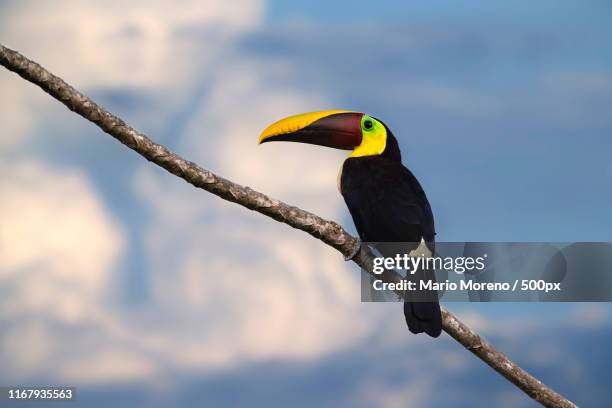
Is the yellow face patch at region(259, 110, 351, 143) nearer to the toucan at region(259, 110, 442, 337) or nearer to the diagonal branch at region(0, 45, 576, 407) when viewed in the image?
the toucan at region(259, 110, 442, 337)

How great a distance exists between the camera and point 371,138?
795 cm

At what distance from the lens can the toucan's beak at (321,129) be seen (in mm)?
8023

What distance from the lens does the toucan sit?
22.6ft

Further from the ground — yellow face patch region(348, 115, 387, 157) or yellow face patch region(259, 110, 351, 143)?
yellow face patch region(259, 110, 351, 143)

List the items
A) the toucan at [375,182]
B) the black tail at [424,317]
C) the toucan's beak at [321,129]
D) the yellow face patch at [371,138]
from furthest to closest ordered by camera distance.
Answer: the toucan's beak at [321,129], the yellow face patch at [371,138], the toucan at [375,182], the black tail at [424,317]

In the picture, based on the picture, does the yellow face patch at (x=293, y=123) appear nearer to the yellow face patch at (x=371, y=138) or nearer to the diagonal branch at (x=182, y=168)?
the yellow face patch at (x=371, y=138)

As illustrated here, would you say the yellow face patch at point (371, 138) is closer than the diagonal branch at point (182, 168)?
No

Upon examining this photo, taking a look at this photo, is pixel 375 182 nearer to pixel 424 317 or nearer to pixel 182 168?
pixel 424 317

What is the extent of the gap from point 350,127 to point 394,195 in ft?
3.78

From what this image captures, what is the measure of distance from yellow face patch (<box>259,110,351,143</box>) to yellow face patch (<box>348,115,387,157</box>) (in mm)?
262

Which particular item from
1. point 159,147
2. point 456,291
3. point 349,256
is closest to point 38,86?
point 159,147

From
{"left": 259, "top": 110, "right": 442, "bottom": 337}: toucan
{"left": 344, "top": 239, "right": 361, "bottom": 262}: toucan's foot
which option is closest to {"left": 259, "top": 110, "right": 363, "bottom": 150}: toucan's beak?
{"left": 259, "top": 110, "right": 442, "bottom": 337}: toucan

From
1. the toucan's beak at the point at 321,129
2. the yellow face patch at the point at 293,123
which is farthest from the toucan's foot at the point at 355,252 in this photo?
the yellow face patch at the point at 293,123

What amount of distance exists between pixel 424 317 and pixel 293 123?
2.59 meters
